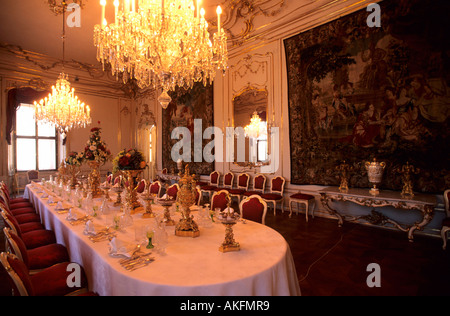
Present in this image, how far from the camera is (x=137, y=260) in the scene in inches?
57.4

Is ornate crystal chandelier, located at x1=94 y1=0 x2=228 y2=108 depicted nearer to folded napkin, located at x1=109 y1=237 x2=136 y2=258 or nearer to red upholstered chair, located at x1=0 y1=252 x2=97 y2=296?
folded napkin, located at x1=109 y1=237 x2=136 y2=258

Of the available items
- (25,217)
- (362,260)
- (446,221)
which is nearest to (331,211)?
(362,260)

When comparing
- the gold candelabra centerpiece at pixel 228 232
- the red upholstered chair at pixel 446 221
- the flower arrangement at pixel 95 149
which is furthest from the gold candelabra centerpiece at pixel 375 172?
the flower arrangement at pixel 95 149

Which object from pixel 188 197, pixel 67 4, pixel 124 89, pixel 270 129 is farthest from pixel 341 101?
pixel 124 89

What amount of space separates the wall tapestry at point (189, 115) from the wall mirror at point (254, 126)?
1112mm

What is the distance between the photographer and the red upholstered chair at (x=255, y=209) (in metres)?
2.51

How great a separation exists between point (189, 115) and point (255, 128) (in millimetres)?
2893

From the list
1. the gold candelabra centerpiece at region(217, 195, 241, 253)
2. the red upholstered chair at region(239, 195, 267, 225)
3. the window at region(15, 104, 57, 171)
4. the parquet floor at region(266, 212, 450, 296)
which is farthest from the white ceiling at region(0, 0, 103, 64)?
the parquet floor at region(266, 212, 450, 296)

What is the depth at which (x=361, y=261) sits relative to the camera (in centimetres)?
285

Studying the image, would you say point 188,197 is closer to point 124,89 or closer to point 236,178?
point 236,178

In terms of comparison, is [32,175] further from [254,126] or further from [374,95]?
[374,95]

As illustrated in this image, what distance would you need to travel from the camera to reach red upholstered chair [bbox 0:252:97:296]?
129 cm

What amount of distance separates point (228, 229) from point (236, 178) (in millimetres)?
4711

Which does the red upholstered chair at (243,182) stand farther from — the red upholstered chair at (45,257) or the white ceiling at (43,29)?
the white ceiling at (43,29)
